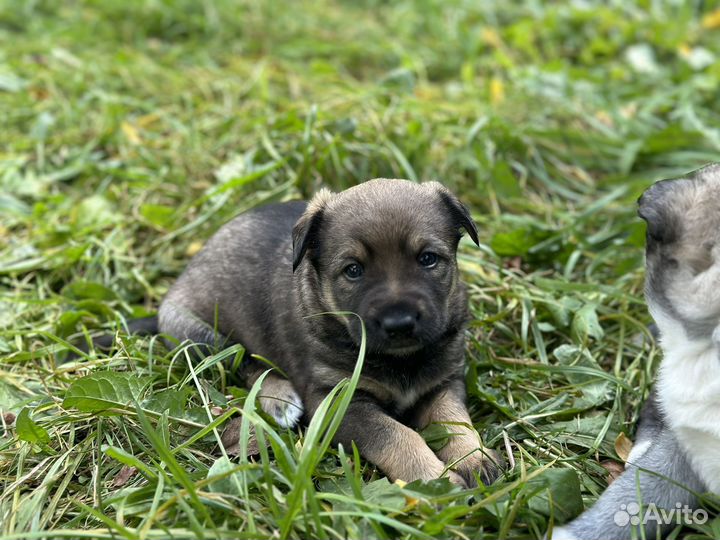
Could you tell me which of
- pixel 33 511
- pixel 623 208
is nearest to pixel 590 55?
pixel 623 208

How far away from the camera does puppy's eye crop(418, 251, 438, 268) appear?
12.6ft

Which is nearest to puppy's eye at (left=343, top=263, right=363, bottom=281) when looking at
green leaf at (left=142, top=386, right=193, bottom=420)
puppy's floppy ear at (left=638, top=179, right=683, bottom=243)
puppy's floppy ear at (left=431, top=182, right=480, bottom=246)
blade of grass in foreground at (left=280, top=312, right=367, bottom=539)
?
blade of grass in foreground at (left=280, top=312, right=367, bottom=539)

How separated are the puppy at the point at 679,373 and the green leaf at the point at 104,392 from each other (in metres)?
1.98

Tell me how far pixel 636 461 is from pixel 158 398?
215 cm

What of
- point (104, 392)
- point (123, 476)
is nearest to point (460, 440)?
point (123, 476)

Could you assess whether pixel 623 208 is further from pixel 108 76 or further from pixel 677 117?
pixel 108 76

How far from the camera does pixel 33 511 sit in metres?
3.38

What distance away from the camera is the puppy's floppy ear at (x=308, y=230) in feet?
12.9

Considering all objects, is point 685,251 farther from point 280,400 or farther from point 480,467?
point 280,400

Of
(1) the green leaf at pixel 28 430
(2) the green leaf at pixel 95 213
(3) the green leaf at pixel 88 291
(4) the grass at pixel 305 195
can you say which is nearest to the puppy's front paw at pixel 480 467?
(4) the grass at pixel 305 195

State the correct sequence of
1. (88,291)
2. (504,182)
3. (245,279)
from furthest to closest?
(504,182) < (88,291) < (245,279)

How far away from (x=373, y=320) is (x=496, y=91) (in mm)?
4751

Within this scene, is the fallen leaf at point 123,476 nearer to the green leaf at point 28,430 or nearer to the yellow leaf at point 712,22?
the green leaf at point 28,430

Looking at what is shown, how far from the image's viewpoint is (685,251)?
3.12 m
